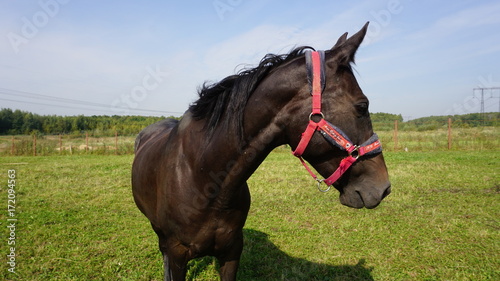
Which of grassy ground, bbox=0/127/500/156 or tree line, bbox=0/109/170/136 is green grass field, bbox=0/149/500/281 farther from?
tree line, bbox=0/109/170/136

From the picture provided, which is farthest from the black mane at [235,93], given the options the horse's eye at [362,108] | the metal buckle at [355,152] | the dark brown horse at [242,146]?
the metal buckle at [355,152]

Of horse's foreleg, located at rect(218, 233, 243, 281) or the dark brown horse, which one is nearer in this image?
the dark brown horse

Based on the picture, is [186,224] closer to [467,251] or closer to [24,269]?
[24,269]

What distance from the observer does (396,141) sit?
17.8 m

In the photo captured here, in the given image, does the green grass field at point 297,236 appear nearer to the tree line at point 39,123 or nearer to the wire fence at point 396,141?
the wire fence at point 396,141

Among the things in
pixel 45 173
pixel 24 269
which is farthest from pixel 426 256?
pixel 45 173

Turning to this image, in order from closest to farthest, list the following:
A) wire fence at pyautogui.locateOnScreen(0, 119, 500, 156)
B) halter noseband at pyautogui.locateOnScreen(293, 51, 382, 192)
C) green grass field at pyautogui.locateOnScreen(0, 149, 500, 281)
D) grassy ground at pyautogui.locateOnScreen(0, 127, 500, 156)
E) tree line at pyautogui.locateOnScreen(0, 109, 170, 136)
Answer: halter noseband at pyautogui.locateOnScreen(293, 51, 382, 192) → green grass field at pyautogui.locateOnScreen(0, 149, 500, 281) → grassy ground at pyautogui.locateOnScreen(0, 127, 500, 156) → wire fence at pyautogui.locateOnScreen(0, 119, 500, 156) → tree line at pyautogui.locateOnScreen(0, 109, 170, 136)

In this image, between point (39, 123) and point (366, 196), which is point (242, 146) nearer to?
point (366, 196)

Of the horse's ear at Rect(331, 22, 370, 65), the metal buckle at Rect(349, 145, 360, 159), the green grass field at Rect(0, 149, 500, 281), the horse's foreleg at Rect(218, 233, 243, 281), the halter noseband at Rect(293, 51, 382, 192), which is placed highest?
the horse's ear at Rect(331, 22, 370, 65)

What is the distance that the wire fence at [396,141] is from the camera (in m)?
16.9

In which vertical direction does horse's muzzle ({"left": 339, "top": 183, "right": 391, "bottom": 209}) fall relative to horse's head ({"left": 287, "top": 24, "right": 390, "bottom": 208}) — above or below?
below

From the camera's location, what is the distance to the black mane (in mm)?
1786

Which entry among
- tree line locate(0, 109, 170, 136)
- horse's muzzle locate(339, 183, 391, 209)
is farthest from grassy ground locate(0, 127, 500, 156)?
horse's muzzle locate(339, 183, 391, 209)

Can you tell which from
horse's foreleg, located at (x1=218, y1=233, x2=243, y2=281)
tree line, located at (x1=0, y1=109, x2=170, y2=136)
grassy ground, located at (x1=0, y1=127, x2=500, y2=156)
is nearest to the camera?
horse's foreleg, located at (x1=218, y1=233, x2=243, y2=281)
